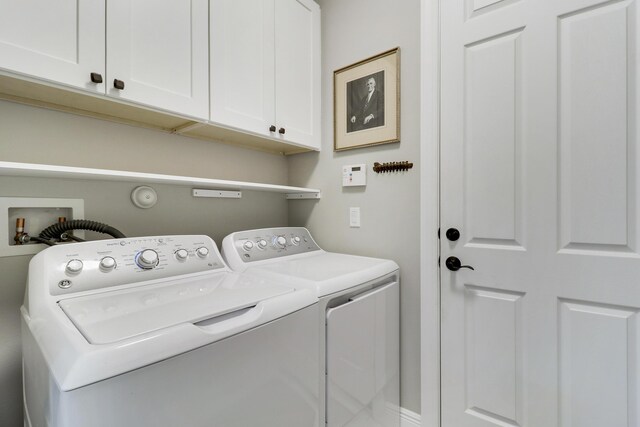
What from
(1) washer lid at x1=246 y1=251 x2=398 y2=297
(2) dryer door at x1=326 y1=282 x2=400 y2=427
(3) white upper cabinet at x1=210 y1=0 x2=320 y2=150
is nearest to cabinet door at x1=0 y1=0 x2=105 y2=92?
(3) white upper cabinet at x1=210 y1=0 x2=320 y2=150

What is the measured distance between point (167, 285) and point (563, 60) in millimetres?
1726

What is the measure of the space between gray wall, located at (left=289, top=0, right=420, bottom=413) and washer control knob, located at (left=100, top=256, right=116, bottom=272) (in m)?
1.16

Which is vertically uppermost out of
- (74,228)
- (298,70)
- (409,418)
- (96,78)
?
(298,70)

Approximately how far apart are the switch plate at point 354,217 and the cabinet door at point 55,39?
4.17ft

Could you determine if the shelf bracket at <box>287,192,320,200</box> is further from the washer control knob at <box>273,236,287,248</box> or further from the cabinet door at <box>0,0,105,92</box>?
the cabinet door at <box>0,0,105,92</box>

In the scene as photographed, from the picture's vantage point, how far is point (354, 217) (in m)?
1.76

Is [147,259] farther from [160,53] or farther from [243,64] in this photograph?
[243,64]

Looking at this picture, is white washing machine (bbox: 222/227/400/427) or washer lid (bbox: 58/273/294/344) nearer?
washer lid (bbox: 58/273/294/344)

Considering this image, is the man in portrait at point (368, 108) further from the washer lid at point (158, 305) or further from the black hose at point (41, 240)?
the black hose at point (41, 240)

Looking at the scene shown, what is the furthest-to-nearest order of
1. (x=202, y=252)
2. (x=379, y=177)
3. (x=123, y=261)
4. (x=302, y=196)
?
(x=302, y=196) < (x=379, y=177) < (x=202, y=252) < (x=123, y=261)

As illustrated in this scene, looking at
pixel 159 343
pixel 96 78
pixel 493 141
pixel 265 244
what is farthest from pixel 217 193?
pixel 493 141

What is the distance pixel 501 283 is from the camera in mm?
1303

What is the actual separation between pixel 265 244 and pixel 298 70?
40.0 inches

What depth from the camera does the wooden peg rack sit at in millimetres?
1553
